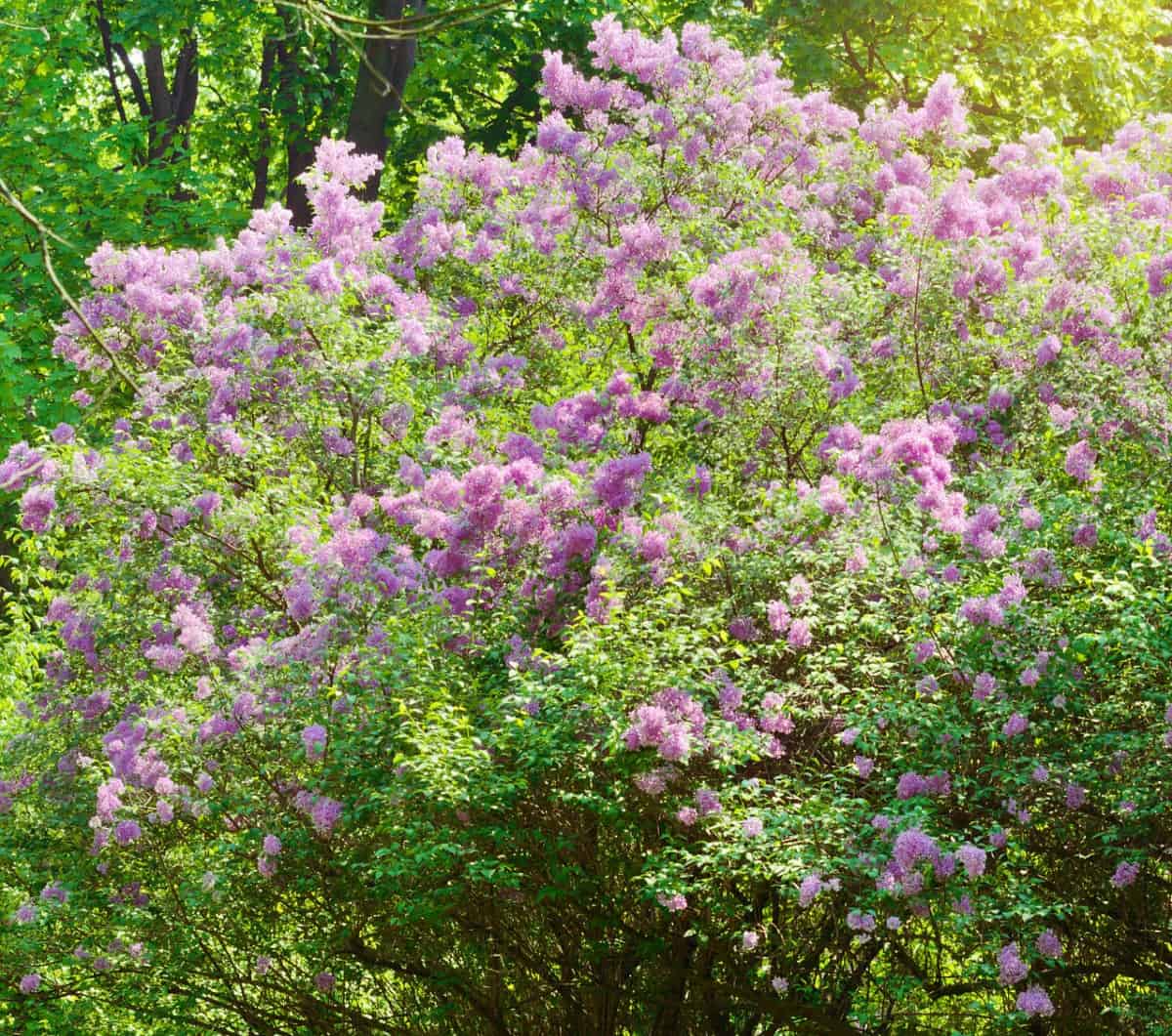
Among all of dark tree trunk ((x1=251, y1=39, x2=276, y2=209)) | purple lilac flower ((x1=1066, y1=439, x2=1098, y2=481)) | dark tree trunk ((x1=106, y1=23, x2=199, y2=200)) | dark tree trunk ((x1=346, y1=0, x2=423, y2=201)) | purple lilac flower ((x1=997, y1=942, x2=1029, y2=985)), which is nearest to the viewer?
purple lilac flower ((x1=997, y1=942, x2=1029, y2=985))

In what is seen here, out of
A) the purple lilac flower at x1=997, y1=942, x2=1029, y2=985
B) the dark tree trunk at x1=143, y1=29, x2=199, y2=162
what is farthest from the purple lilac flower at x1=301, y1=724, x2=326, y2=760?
the dark tree trunk at x1=143, y1=29, x2=199, y2=162

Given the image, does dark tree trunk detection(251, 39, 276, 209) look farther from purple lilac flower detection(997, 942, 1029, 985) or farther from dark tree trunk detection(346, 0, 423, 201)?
purple lilac flower detection(997, 942, 1029, 985)

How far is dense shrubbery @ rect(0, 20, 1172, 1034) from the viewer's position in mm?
5703

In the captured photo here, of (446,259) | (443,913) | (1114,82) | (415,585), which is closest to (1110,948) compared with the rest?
→ (443,913)

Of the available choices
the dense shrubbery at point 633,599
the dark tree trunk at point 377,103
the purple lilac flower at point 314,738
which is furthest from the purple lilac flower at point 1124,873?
the dark tree trunk at point 377,103

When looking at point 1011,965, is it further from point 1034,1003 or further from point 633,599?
point 633,599

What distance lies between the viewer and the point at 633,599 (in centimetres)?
648

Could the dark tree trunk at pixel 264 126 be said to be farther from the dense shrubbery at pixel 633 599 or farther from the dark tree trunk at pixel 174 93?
the dense shrubbery at pixel 633 599

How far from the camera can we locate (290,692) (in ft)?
21.9

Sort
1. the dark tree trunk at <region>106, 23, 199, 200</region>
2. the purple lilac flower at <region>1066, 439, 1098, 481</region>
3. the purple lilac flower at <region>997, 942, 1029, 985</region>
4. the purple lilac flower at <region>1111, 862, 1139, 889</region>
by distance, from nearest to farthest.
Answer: the purple lilac flower at <region>997, 942, 1029, 985</region> < the purple lilac flower at <region>1111, 862, 1139, 889</region> < the purple lilac flower at <region>1066, 439, 1098, 481</region> < the dark tree trunk at <region>106, 23, 199, 200</region>

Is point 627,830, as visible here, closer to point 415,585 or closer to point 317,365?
point 415,585

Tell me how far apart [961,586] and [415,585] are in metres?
2.21

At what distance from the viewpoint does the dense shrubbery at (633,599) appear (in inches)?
225

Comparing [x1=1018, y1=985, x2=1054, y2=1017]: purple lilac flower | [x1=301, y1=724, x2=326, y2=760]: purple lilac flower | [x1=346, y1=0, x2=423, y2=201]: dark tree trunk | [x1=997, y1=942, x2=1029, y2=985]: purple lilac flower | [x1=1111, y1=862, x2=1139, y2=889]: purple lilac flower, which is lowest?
[x1=1018, y1=985, x2=1054, y2=1017]: purple lilac flower
